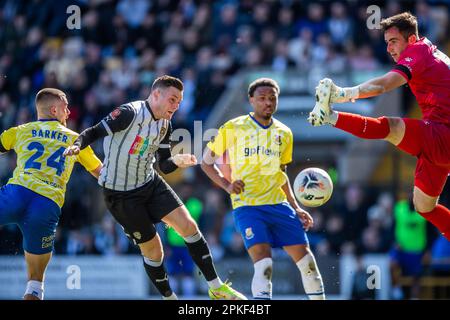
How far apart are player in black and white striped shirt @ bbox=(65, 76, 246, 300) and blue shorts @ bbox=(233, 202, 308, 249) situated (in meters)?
0.46

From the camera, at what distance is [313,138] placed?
15031 millimetres

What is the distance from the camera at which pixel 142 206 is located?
8.13 metres

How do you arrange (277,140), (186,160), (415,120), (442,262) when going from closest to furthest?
1. (415,120)
2. (186,160)
3. (277,140)
4. (442,262)

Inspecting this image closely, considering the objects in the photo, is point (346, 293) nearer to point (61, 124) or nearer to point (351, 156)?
point (351, 156)

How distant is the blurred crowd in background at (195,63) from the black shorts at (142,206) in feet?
13.8

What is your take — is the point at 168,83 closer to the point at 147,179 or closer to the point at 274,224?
the point at 147,179

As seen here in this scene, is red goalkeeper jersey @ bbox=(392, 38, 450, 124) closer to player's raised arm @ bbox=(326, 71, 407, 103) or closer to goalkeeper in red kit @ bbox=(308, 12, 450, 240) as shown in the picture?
goalkeeper in red kit @ bbox=(308, 12, 450, 240)

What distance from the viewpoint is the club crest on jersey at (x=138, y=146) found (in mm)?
8047

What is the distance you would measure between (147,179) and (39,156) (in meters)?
1.00

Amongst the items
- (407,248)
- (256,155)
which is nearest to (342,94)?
(256,155)

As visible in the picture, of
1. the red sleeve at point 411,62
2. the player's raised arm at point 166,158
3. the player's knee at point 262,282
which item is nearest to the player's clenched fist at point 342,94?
the red sleeve at point 411,62

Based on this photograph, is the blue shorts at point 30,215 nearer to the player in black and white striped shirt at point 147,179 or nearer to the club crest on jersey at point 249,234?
the player in black and white striped shirt at point 147,179

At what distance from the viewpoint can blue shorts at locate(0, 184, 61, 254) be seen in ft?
25.8

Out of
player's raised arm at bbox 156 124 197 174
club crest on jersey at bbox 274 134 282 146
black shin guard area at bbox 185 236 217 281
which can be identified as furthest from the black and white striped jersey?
club crest on jersey at bbox 274 134 282 146
